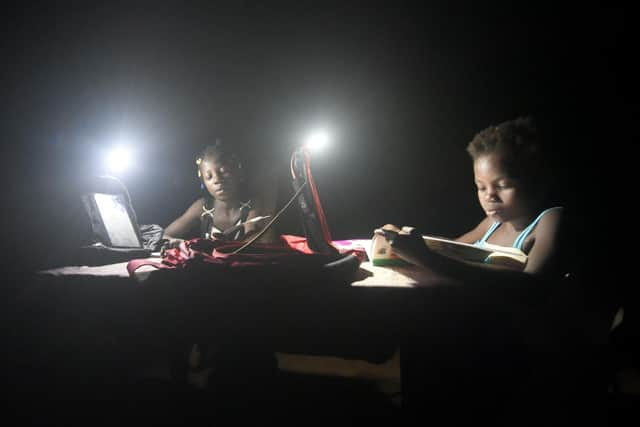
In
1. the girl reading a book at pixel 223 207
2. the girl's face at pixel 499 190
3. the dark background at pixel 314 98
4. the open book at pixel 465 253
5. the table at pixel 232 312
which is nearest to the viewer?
the table at pixel 232 312

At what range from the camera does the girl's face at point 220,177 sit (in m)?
1.79

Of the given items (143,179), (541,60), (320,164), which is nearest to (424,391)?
(320,164)

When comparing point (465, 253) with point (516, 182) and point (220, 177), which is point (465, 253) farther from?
point (220, 177)

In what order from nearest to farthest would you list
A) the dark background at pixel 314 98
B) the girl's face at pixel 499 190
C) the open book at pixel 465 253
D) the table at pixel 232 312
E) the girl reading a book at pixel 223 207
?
the table at pixel 232 312 < the open book at pixel 465 253 < the girl's face at pixel 499 190 < the dark background at pixel 314 98 < the girl reading a book at pixel 223 207

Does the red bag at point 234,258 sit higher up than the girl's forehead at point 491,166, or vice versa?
the girl's forehead at point 491,166

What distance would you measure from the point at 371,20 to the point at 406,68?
0.35 meters

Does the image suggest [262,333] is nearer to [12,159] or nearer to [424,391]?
[424,391]

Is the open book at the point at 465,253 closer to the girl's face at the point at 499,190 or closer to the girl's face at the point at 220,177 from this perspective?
the girl's face at the point at 499,190

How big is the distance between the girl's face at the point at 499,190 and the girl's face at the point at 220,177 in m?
1.34

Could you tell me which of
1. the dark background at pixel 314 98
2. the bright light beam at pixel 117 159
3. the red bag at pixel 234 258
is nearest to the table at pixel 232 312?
the red bag at pixel 234 258

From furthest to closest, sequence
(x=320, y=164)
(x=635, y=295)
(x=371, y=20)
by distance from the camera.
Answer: (x=320, y=164) < (x=371, y=20) < (x=635, y=295)

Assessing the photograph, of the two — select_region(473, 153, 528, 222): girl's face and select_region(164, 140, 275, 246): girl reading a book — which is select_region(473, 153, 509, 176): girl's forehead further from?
select_region(164, 140, 275, 246): girl reading a book

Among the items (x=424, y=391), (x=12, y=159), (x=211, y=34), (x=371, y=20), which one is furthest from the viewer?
(x=211, y=34)

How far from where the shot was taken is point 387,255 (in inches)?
48.6
